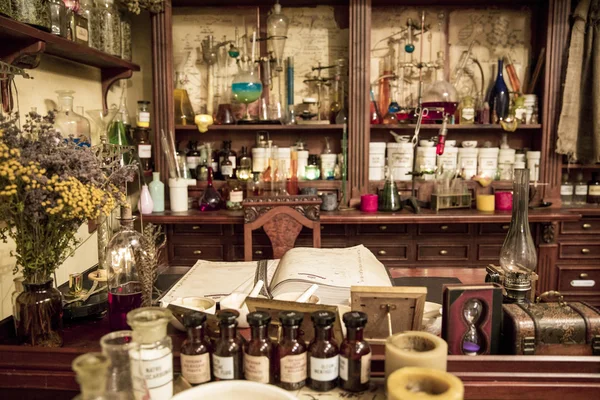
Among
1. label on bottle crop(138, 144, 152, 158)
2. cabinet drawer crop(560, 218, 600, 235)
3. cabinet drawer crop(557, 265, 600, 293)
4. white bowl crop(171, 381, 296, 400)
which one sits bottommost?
cabinet drawer crop(557, 265, 600, 293)

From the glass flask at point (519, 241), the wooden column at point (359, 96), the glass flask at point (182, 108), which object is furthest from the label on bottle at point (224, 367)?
the glass flask at point (182, 108)

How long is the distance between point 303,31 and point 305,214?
1.43 metres

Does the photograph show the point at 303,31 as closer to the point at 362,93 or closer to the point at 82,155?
the point at 362,93

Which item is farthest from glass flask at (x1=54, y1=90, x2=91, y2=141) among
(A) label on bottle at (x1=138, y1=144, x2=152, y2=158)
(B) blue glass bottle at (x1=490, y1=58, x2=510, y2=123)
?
(B) blue glass bottle at (x1=490, y1=58, x2=510, y2=123)

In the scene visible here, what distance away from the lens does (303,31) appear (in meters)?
3.45

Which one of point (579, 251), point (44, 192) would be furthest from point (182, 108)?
point (579, 251)

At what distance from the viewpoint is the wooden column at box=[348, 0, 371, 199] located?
317 cm

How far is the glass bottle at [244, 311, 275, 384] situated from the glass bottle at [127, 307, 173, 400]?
0.14 m

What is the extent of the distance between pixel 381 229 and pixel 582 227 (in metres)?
1.24

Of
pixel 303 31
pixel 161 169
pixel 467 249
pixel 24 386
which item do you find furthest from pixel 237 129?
pixel 24 386

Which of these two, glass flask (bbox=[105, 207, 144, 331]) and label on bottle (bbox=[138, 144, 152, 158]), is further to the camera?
label on bottle (bbox=[138, 144, 152, 158])

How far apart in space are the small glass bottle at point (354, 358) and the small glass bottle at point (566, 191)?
9.72ft

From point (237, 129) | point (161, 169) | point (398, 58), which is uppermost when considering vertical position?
point (398, 58)

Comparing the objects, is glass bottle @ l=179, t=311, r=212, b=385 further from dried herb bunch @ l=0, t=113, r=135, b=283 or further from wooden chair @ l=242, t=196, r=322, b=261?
wooden chair @ l=242, t=196, r=322, b=261
